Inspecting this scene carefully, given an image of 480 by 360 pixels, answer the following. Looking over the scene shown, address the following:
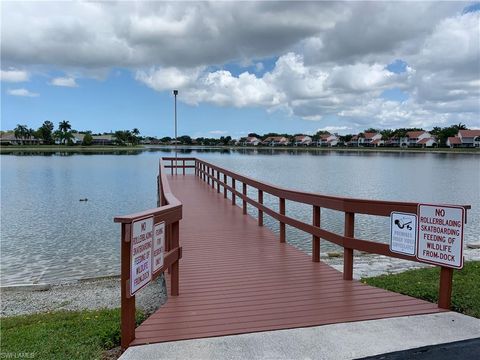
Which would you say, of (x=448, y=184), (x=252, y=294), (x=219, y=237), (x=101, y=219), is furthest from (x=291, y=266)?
(x=448, y=184)

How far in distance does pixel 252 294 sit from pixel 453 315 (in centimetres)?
221

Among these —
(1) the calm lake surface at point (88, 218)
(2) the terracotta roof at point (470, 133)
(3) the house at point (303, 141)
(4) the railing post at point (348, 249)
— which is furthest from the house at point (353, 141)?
(4) the railing post at point (348, 249)

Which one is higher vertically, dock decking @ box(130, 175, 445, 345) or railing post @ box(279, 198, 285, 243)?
railing post @ box(279, 198, 285, 243)

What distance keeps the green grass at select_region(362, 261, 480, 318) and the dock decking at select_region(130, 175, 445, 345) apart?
23.1 inches

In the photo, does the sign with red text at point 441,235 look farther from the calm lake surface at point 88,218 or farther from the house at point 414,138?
the house at point 414,138

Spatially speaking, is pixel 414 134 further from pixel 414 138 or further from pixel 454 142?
pixel 454 142

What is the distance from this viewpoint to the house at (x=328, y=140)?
18025cm

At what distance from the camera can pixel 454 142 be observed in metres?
129

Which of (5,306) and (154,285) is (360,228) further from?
(5,306)

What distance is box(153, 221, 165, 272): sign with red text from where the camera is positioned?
13.4 ft

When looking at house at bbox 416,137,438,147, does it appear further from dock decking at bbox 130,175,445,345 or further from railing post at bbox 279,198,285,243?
dock decking at bbox 130,175,445,345

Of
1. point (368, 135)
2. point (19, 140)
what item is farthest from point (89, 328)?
point (19, 140)

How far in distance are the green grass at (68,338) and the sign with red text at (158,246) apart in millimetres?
876

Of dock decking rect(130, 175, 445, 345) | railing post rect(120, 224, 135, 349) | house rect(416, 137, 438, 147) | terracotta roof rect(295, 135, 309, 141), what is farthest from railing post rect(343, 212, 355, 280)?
terracotta roof rect(295, 135, 309, 141)
